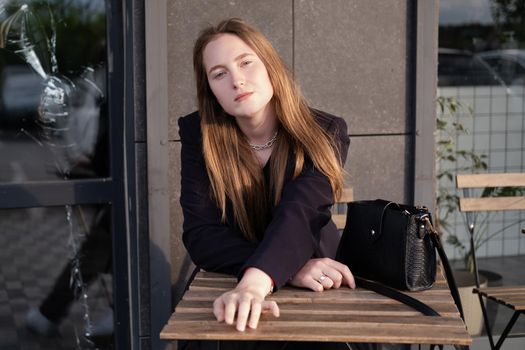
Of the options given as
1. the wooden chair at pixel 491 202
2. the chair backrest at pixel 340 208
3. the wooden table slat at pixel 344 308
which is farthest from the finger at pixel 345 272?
the wooden chair at pixel 491 202

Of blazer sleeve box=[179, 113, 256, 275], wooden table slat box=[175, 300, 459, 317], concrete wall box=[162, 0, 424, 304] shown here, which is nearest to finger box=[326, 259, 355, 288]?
wooden table slat box=[175, 300, 459, 317]

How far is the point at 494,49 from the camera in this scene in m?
5.01

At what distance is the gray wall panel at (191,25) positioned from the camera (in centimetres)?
382

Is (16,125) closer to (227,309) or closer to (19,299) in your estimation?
(19,299)

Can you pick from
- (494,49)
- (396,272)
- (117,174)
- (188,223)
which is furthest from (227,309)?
(494,49)

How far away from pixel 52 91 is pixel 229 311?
85.7 inches

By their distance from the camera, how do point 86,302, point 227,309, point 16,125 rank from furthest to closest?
point 86,302
point 16,125
point 227,309

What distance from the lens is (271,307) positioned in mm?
2084

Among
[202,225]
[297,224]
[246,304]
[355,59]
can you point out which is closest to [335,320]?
[246,304]

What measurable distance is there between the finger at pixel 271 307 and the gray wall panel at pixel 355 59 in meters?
2.02

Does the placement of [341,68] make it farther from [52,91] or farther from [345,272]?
[345,272]

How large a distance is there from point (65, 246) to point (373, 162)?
1571mm

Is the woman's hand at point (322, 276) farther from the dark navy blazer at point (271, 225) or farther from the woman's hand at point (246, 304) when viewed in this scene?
the woman's hand at point (246, 304)

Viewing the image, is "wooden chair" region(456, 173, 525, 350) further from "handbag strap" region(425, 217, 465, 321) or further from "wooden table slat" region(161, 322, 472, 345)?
"wooden table slat" region(161, 322, 472, 345)
